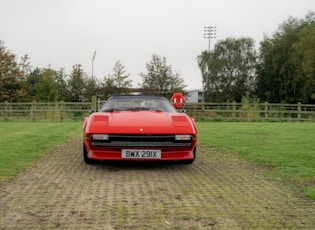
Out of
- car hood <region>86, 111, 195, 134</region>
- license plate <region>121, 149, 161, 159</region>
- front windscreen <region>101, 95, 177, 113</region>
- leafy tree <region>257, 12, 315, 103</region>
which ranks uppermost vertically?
leafy tree <region>257, 12, 315, 103</region>

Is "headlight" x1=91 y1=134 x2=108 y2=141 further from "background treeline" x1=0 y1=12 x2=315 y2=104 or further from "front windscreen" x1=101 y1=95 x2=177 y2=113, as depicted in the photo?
"background treeline" x1=0 y1=12 x2=315 y2=104

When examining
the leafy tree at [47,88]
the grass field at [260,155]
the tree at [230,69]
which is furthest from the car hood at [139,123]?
the tree at [230,69]

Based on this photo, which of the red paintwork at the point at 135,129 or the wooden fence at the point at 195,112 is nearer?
the red paintwork at the point at 135,129

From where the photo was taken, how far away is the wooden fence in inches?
779

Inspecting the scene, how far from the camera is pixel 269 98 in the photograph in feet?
160

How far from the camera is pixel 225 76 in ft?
178

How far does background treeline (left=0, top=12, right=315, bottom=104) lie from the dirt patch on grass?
1918cm

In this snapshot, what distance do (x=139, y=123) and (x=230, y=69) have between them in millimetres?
50632

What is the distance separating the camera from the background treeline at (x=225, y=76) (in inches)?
1156

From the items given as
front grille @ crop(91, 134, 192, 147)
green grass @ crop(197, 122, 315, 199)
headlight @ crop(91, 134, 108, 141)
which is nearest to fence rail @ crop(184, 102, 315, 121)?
green grass @ crop(197, 122, 315, 199)

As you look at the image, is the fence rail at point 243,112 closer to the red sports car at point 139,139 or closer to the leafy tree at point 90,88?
the leafy tree at point 90,88

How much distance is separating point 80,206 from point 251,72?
5294 cm

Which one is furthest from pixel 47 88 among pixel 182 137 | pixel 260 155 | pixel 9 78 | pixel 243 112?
pixel 182 137

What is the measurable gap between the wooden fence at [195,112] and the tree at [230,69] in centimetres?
3100
